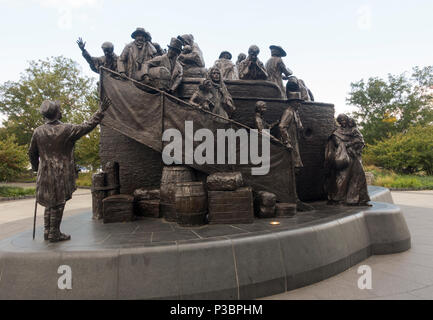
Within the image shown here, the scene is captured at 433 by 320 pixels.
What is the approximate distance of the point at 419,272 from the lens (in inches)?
153

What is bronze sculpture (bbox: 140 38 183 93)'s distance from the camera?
5.83 meters

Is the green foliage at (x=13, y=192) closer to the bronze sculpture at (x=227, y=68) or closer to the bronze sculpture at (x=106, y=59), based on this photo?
the bronze sculpture at (x=106, y=59)

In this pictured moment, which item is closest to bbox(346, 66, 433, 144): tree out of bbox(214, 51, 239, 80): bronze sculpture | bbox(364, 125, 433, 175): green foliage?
bbox(364, 125, 433, 175): green foliage

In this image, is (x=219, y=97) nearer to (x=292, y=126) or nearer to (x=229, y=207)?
(x=292, y=126)

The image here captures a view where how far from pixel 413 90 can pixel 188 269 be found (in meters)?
44.6

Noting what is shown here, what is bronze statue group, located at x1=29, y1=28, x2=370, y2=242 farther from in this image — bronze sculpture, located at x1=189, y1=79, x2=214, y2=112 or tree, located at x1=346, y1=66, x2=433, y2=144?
tree, located at x1=346, y1=66, x2=433, y2=144

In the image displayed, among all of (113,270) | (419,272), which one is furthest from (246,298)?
(419,272)

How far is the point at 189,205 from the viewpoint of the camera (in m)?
4.43

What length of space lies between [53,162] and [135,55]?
411 centimetres

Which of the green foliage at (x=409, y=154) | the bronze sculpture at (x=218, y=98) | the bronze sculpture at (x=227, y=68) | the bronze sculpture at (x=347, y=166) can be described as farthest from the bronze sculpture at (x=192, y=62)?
the green foliage at (x=409, y=154)

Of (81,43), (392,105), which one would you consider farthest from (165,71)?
(392,105)

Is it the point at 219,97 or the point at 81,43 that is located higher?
the point at 81,43

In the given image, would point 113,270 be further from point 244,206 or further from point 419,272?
point 419,272

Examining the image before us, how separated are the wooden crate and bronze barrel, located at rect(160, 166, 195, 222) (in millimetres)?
795
